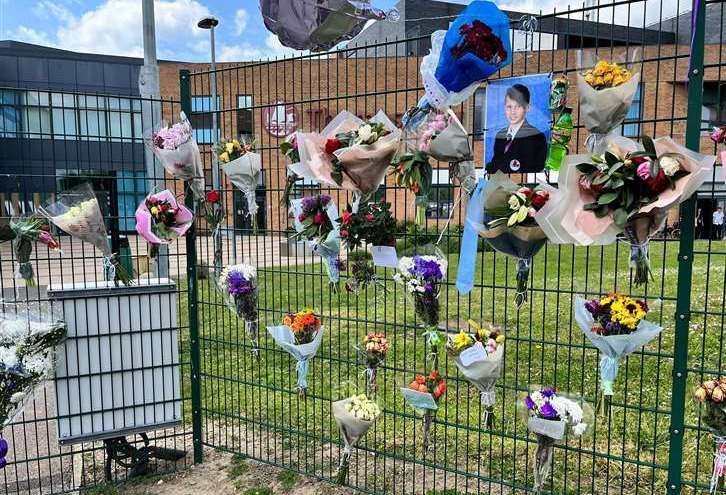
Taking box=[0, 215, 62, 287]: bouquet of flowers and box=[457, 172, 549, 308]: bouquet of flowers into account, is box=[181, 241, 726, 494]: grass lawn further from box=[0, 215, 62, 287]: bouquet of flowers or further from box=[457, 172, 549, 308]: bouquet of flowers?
box=[0, 215, 62, 287]: bouquet of flowers

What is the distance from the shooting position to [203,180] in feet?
12.1

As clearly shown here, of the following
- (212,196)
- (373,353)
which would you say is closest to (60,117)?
(212,196)

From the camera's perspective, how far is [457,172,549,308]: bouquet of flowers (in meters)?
2.36

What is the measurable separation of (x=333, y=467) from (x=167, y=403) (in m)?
1.19

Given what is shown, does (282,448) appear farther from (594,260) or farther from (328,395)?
(594,260)

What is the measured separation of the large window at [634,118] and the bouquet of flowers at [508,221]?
0.50m

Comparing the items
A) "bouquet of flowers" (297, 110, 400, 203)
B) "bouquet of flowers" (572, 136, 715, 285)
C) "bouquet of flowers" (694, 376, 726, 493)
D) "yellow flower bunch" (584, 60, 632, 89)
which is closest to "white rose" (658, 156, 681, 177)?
"bouquet of flowers" (572, 136, 715, 285)

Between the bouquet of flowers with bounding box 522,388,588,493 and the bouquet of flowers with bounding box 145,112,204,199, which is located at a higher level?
the bouquet of flowers with bounding box 145,112,204,199

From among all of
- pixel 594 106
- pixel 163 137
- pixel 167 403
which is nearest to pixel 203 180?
pixel 163 137

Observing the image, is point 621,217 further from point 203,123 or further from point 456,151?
point 203,123

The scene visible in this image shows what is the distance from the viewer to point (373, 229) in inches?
115

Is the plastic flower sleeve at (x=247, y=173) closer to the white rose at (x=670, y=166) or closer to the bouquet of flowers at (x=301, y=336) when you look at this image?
the bouquet of flowers at (x=301, y=336)

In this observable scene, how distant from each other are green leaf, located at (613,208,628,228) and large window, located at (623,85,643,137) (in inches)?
19.4

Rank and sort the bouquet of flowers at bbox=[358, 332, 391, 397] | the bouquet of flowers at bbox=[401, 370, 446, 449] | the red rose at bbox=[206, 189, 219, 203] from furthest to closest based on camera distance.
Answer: the red rose at bbox=[206, 189, 219, 203], the bouquet of flowers at bbox=[358, 332, 391, 397], the bouquet of flowers at bbox=[401, 370, 446, 449]
